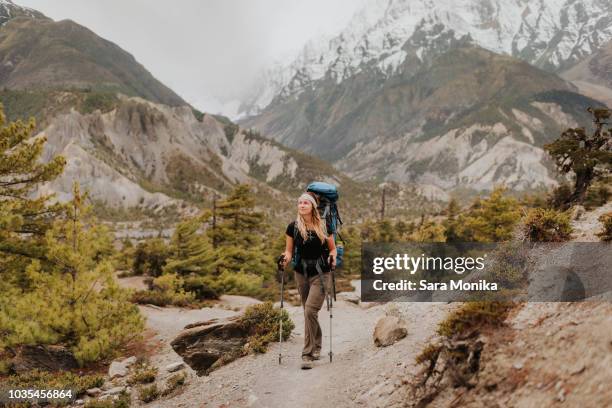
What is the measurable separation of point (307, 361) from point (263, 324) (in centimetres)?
284

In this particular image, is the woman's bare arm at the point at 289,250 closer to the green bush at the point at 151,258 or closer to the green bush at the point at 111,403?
the green bush at the point at 111,403

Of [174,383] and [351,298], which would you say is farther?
[351,298]

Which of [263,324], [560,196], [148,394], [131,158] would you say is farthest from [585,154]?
[131,158]

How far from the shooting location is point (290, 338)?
11.6 meters

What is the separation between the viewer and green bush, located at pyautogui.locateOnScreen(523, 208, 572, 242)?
29.5 ft

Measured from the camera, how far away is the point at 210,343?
10.8 m

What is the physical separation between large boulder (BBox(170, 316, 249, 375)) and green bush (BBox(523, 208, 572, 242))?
22.5 ft

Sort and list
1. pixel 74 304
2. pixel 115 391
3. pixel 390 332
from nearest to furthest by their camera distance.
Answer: pixel 390 332
pixel 115 391
pixel 74 304

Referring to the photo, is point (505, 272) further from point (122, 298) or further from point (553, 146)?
point (553, 146)

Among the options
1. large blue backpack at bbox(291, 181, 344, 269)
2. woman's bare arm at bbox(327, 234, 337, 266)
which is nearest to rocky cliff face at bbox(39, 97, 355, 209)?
large blue backpack at bbox(291, 181, 344, 269)

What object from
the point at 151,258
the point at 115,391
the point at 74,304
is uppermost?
the point at 151,258

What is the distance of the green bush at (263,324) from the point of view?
10750 mm

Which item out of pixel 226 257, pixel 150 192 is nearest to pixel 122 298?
pixel 226 257

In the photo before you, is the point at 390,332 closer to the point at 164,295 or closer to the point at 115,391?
the point at 115,391
